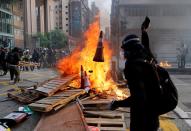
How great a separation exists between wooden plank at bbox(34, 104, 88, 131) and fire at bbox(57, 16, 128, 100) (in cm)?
263

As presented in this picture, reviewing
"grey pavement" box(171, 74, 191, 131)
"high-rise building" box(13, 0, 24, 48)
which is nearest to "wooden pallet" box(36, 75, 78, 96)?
"grey pavement" box(171, 74, 191, 131)

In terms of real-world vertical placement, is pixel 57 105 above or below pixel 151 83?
below

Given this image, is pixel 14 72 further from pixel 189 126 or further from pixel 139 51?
pixel 139 51

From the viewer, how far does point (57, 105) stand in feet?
24.5

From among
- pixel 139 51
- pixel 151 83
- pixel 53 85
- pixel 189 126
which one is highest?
pixel 139 51

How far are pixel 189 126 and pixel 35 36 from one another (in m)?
51.0

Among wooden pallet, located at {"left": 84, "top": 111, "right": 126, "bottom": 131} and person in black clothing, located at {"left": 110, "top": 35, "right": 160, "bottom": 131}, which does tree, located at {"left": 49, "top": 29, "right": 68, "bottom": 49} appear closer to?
wooden pallet, located at {"left": 84, "top": 111, "right": 126, "bottom": 131}

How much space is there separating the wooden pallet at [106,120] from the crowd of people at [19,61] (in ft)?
27.1

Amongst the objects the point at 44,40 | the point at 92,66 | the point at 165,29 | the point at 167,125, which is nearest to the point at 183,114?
the point at 167,125

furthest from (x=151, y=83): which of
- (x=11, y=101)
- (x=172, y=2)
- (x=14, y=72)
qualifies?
(x=172, y=2)

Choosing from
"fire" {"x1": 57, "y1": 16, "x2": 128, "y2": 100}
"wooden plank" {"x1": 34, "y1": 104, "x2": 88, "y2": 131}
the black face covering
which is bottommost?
"wooden plank" {"x1": 34, "y1": 104, "x2": 88, "y2": 131}

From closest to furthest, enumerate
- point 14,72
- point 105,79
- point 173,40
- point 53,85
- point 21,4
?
1. point 53,85
2. point 105,79
3. point 14,72
4. point 173,40
5. point 21,4

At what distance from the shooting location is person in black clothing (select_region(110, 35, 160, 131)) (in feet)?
10.9

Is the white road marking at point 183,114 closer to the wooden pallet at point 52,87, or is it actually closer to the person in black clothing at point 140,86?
the wooden pallet at point 52,87
